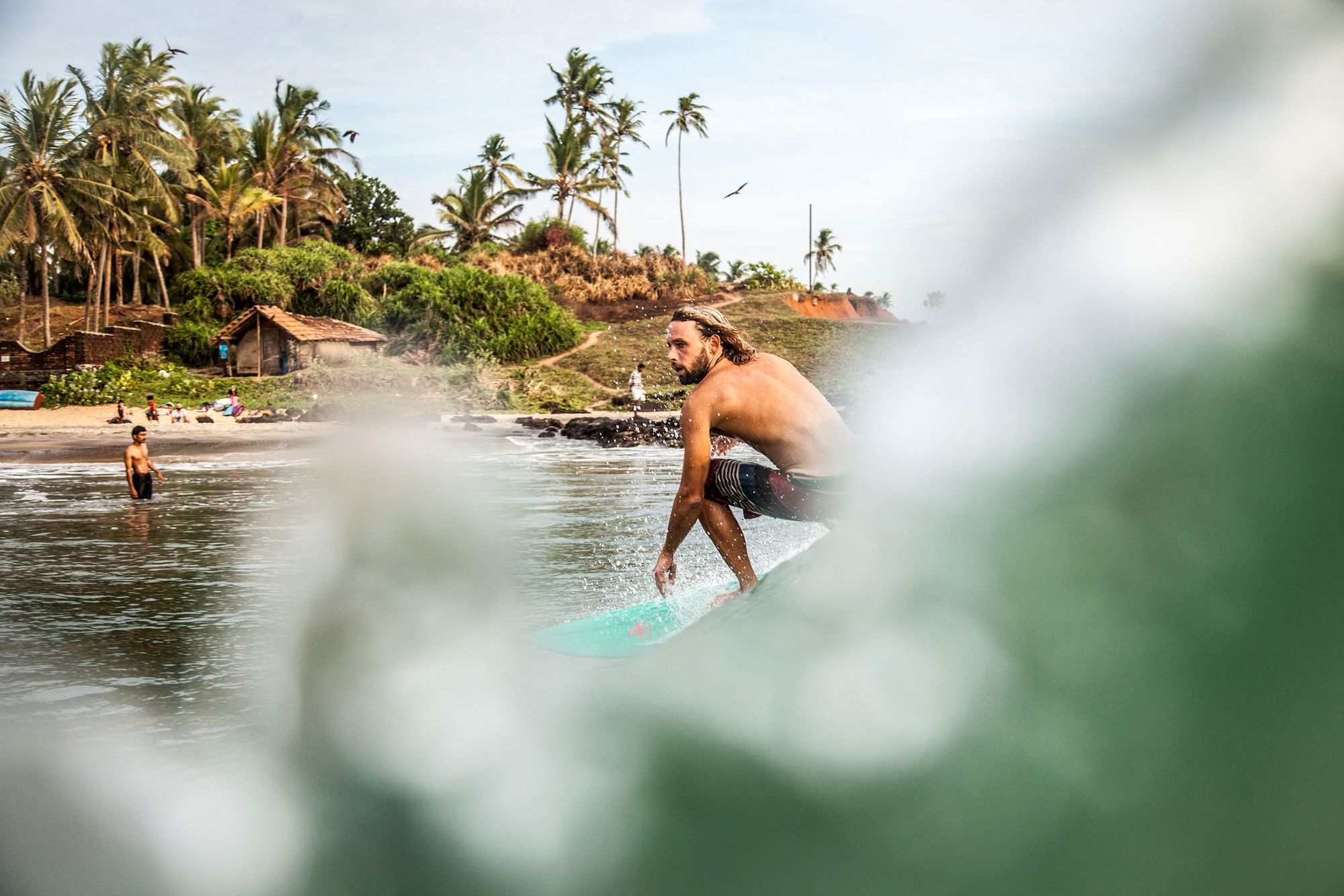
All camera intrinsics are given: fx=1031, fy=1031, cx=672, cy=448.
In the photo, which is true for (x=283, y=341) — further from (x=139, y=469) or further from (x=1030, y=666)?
(x=1030, y=666)

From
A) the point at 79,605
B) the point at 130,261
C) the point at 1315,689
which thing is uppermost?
the point at 130,261

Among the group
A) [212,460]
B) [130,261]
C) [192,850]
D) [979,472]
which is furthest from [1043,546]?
[130,261]

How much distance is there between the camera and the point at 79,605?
5.74 metres

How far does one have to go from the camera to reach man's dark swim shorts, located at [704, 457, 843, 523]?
3689 millimetres

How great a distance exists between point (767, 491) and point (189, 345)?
35.1 m

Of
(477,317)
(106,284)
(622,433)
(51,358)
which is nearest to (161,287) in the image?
(106,284)

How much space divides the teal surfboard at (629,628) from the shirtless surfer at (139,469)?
8.61m

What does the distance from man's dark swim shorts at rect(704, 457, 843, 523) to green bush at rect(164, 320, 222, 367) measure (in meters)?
34.3

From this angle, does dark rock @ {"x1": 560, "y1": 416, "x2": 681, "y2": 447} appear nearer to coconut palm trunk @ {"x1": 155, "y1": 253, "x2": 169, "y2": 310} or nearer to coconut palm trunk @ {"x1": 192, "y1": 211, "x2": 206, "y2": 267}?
coconut palm trunk @ {"x1": 155, "y1": 253, "x2": 169, "y2": 310}

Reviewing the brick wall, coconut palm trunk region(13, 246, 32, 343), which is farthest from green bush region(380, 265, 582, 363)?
coconut palm trunk region(13, 246, 32, 343)

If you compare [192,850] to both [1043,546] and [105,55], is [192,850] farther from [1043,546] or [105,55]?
[105,55]

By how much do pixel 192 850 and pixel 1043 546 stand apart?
6.02 feet

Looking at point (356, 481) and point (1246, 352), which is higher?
point (1246, 352)

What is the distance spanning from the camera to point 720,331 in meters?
3.83
